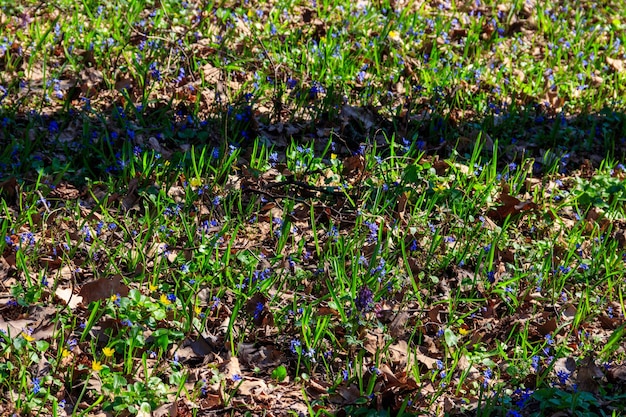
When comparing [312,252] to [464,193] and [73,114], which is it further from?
[73,114]

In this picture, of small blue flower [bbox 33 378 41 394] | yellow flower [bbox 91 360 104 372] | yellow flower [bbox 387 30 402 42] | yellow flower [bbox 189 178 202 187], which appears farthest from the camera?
yellow flower [bbox 387 30 402 42]

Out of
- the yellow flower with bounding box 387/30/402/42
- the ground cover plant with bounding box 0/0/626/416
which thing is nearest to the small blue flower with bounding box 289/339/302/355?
the ground cover plant with bounding box 0/0/626/416

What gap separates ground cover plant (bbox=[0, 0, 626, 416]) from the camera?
9.27 ft

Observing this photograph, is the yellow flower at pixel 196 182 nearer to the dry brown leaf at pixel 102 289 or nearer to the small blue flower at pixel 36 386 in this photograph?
the dry brown leaf at pixel 102 289

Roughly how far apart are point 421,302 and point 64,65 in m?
2.65

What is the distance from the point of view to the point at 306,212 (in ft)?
12.4

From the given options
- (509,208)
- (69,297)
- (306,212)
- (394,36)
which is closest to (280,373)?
(69,297)

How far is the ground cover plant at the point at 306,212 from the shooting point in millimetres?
2824

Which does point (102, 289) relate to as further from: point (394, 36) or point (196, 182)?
point (394, 36)

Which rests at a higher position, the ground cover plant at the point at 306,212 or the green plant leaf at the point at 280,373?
the ground cover plant at the point at 306,212

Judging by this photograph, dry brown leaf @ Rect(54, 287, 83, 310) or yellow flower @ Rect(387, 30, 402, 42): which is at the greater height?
yellow flower @ Rect(387, 30, 402, 42)

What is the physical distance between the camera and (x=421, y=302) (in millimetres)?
3221

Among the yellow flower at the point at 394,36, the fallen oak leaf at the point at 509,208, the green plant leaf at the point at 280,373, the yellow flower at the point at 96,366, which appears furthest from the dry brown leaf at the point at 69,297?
the yellow flower at the point at 394,36

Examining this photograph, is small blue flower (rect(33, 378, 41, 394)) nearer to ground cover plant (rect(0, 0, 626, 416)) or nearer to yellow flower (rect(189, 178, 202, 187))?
ground cover plant (rect(0, 0, 626, 416))
